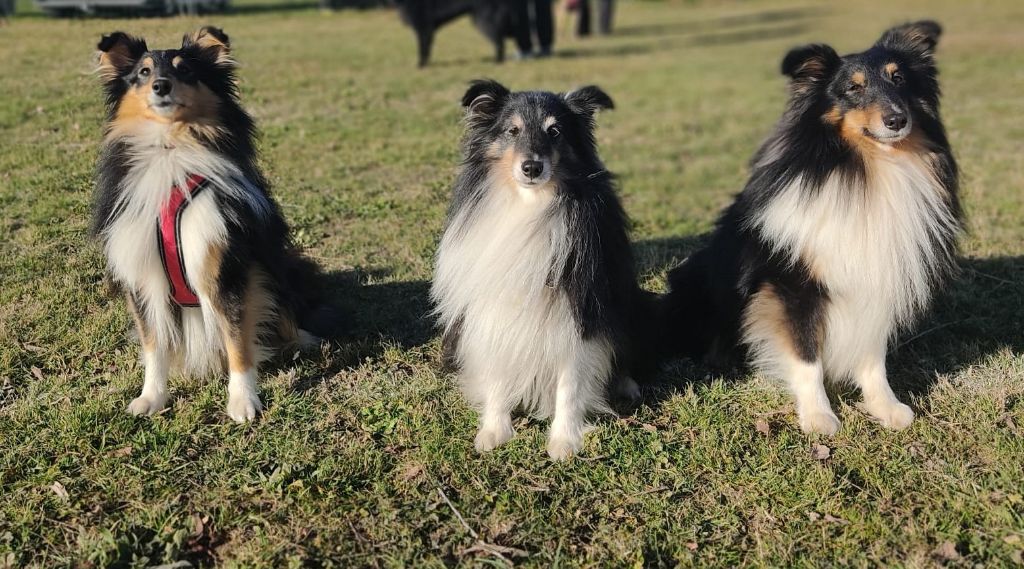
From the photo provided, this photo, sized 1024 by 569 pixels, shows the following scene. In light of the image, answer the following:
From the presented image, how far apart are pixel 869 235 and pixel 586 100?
1393 mm

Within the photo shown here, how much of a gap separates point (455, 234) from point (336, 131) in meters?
6.06

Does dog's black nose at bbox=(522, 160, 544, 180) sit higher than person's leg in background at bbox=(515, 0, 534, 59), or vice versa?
person's leg in background at bbox=(515, 0, 534, 59)

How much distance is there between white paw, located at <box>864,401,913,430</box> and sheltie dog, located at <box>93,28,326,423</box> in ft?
9.90

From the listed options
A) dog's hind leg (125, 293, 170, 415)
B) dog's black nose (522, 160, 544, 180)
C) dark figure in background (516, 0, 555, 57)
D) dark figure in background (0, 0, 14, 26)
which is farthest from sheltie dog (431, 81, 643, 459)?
dark figure in background (516, 0, 555, 57)

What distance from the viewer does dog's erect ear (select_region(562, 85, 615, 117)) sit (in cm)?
335

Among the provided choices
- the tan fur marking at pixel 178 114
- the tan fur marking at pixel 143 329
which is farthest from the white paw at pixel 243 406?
the tan fur marking at pixel 178 114

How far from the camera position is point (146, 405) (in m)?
3.63

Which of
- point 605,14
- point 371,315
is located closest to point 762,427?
point 371,315

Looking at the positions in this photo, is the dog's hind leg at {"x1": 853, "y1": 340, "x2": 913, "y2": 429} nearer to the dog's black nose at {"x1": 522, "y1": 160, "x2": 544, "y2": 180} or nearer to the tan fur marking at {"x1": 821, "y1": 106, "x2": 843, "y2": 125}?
the tan fur marking at {"x1": 821, "y1": 106, "x2": 843, "y2": 125}

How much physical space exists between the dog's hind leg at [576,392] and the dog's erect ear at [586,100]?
1041 mm

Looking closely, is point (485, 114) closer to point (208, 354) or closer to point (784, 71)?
point (784, 71)

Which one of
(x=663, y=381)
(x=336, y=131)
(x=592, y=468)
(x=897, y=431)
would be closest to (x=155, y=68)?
(x=592, y=468)

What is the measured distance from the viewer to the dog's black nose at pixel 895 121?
10.5 feet

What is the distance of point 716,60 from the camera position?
57.1 feet
